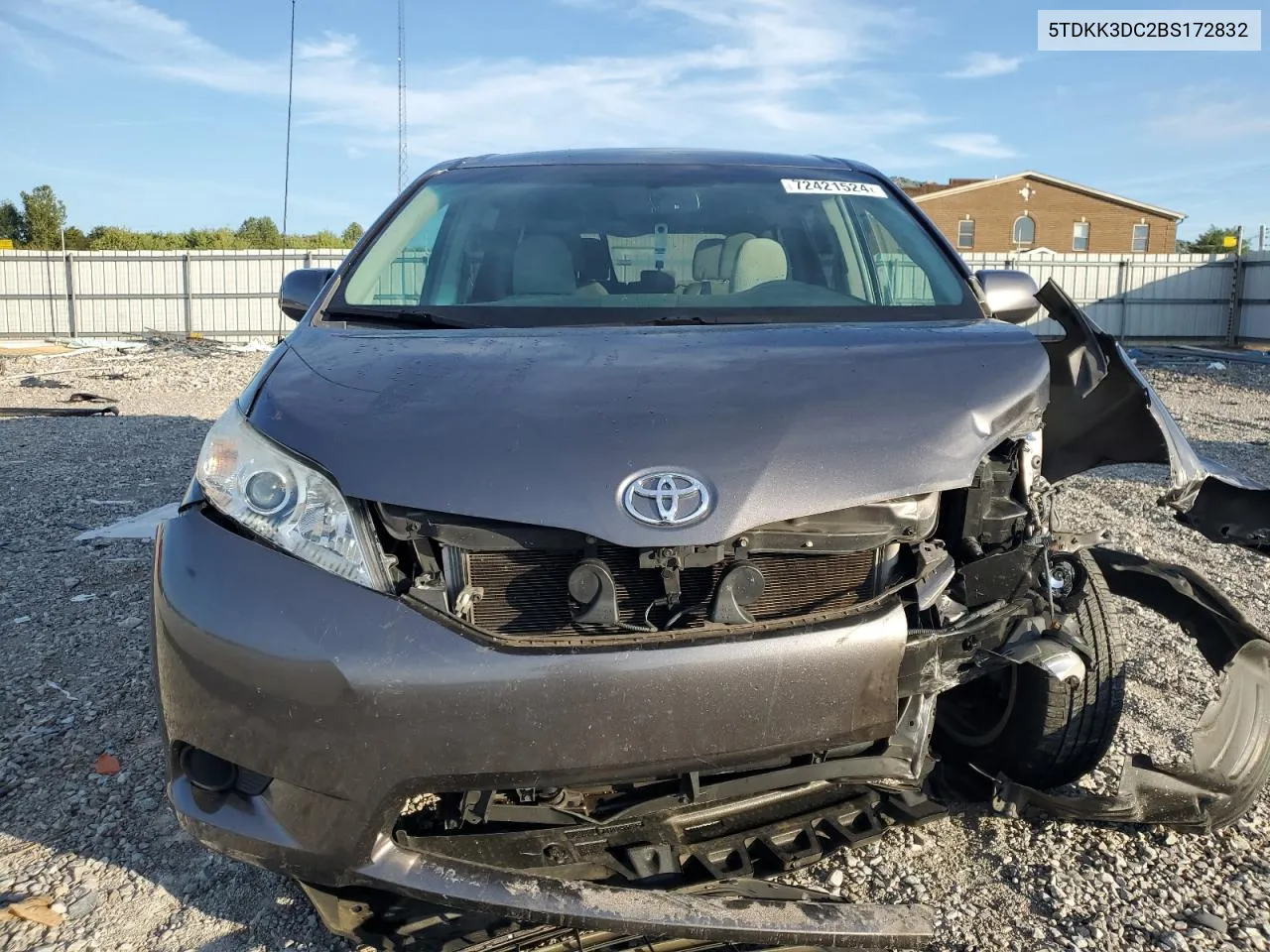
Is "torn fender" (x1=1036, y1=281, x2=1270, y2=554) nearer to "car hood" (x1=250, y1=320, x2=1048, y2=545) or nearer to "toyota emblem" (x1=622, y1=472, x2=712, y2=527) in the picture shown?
"car hood" (x1=250, y1=320, x2=1048, y2=545)

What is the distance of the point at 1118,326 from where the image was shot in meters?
22.4

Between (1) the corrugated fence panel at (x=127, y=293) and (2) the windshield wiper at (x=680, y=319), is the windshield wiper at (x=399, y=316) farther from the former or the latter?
(1) the corrugated fence panel at (x=127, y=293)

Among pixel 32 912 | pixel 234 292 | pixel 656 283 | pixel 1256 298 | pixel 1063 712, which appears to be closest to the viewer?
pixel 32 912

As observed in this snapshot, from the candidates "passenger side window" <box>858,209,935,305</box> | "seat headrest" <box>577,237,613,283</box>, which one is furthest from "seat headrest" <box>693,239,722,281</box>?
"passenger side window" <box>858,209,935,305</box>

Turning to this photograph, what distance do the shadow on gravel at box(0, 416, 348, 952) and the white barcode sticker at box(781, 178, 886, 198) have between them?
94.4 inches

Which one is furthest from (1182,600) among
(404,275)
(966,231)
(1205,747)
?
(966,231)

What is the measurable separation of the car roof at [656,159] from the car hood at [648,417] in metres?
1.26

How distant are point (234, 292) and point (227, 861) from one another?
22411mm

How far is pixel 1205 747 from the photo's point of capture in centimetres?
248

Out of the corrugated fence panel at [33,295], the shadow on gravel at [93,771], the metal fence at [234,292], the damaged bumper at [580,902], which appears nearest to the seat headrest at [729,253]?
the damaged bumper at [580,902]

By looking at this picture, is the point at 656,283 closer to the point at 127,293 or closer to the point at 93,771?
the point at 93,771

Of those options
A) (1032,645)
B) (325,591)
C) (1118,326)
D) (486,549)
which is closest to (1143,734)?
(1032,645)

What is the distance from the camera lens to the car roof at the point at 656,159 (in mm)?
3408

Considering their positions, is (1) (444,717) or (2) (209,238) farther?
(2) (209,238)
